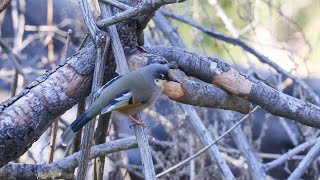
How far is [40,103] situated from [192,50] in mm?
2070

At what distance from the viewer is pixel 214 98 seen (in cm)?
171

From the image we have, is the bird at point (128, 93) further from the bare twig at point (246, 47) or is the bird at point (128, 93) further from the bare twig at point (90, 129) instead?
the bare twig at point (246, 47)

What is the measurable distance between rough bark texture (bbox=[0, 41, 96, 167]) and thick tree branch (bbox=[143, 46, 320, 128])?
0.20m

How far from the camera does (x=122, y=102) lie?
156cm

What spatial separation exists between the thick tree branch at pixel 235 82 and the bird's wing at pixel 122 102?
0.51ft

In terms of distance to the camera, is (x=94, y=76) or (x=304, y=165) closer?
(x=94, y=76)

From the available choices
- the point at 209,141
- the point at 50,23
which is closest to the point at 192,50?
the point at 50,23

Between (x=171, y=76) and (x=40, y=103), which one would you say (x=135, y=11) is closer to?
(x=171, y=76)

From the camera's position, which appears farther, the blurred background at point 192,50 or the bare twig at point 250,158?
the blurred background at point 192,50

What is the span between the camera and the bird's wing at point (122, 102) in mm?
1528

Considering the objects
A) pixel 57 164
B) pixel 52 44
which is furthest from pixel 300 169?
pixel 52 44

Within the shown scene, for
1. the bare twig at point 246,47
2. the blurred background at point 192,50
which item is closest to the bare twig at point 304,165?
the bare twig at point 246,47

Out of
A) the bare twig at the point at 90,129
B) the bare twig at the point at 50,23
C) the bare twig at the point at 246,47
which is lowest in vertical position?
the bare twig at the point at 90,129

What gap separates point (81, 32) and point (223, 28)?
1.25 meters
